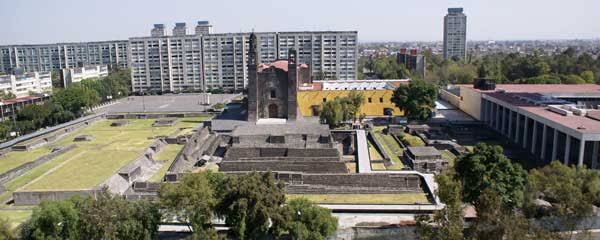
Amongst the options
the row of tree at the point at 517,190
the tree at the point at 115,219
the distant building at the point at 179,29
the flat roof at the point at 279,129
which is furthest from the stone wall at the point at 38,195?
the distant building at the point at 179,29

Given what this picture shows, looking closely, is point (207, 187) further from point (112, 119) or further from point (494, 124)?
point (112, 119)

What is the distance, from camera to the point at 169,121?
6128 cm

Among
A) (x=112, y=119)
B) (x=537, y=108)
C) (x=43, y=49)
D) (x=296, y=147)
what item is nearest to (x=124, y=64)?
(x=43, y=49)

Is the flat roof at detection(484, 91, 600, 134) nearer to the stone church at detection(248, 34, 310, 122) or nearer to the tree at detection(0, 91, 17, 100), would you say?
the stone church at detection(248, 34, 310, 122)

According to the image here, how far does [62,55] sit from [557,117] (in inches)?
4155

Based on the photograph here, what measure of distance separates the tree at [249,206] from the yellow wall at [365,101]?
37.5 meters

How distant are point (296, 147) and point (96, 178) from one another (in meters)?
15.8

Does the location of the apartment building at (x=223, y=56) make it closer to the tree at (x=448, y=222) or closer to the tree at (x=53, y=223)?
the tree at (x=448, y=222)

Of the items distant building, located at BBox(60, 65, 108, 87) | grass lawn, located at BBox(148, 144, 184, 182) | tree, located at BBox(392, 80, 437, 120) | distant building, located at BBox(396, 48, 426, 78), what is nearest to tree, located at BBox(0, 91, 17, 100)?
distant building, located at BBox(60, 65, 108, 87)

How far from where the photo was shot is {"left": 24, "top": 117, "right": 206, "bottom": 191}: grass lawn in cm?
3312

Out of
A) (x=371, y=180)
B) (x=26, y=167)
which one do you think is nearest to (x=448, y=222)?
(x=371, y=180)

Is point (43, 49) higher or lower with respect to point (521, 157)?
higher

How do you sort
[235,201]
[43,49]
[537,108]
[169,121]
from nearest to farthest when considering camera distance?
[235,201] < [537,108] < [169,121] < [43,49]

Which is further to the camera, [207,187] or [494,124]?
[494,124]
